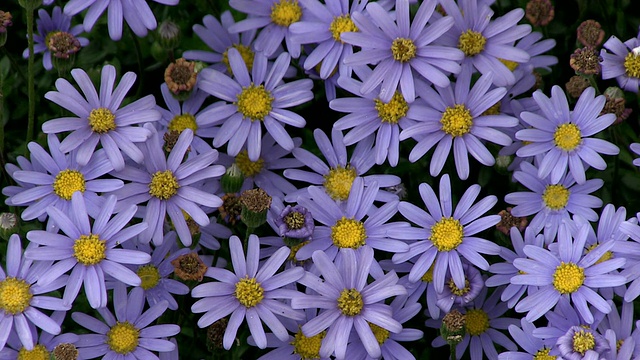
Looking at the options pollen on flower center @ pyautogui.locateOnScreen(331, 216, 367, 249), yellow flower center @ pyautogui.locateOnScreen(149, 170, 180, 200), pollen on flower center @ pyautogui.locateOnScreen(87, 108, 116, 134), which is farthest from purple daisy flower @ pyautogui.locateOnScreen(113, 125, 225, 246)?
pollen on flower center @ pyautogui.locateOnScreen(331, 216, 367, 249)

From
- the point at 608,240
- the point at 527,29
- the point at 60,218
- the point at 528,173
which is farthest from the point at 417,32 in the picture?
the point at 60,218

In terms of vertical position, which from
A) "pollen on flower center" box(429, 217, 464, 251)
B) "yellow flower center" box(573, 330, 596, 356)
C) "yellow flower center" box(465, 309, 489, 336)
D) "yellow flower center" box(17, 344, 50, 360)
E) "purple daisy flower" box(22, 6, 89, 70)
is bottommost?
"yellow flower center" box(573, 330, 596, 356)

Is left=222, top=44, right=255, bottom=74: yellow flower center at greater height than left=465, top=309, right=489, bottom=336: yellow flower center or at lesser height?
greater

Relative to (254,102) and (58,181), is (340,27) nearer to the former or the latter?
(254,102)

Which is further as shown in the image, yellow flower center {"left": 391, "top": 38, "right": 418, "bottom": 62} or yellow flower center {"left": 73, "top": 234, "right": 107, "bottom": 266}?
yellow flower center {"left": 391, "top": 38, "right": 418, "bottom": 62}

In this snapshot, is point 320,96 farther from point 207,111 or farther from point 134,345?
point 134,345

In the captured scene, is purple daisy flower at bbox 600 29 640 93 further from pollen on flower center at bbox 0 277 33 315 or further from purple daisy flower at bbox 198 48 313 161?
pollen on flower center at bbox 0 277 33 315
